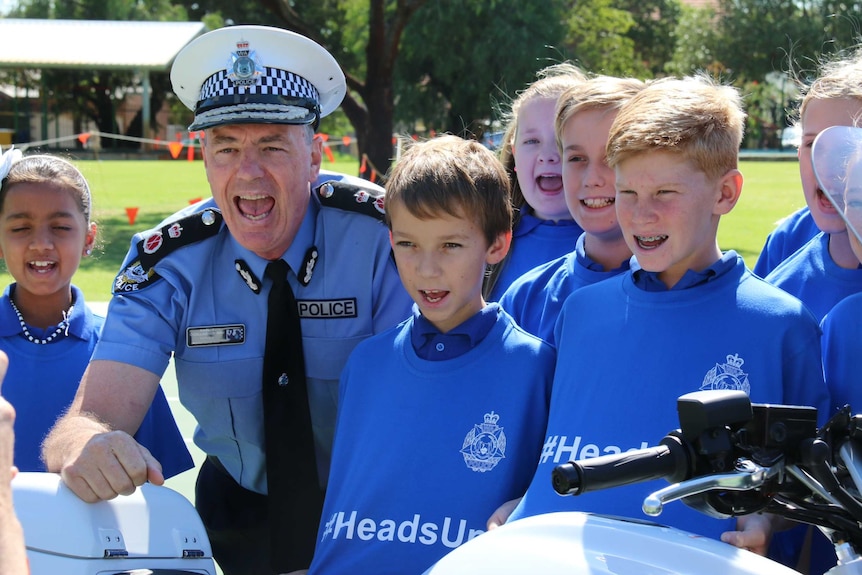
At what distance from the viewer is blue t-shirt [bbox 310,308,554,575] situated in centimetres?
228

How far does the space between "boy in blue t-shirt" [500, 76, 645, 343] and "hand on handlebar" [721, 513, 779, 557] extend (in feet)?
2.99

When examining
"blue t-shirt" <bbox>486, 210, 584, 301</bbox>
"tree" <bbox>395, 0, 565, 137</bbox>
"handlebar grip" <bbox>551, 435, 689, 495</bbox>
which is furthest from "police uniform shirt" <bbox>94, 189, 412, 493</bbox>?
"tree" <bbox>395, 0, 565, 137</bbox>

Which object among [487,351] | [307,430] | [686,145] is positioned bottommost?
[307,430]

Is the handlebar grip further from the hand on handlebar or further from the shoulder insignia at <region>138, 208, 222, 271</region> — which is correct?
the shoulder insignia at <region>138, 208, 222, 271</region>

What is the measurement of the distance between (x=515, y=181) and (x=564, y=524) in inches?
92.9

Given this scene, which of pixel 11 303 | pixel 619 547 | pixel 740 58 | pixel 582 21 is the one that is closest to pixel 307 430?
pixel 11 303

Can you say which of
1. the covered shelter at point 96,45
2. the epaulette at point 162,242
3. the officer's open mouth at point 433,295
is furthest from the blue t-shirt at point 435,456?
the covered shelter at point 96,45

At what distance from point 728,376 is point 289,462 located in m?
1.43

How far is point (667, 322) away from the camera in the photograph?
209 centimetres

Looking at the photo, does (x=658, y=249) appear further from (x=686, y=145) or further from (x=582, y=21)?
(x=582, y=21)

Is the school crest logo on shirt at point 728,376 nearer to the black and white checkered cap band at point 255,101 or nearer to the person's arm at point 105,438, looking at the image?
the person's arm at point 105,438

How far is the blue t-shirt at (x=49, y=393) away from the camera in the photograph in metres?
3.20

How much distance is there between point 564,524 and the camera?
147 centimetres

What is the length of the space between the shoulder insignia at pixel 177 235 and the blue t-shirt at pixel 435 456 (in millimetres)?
894
